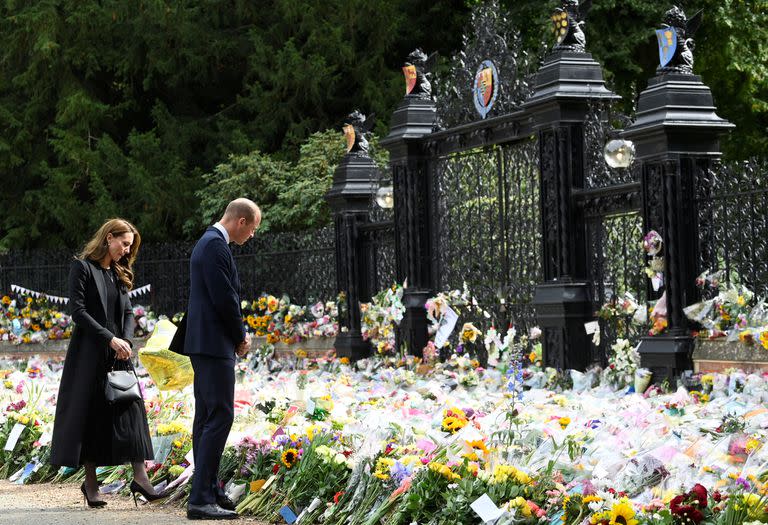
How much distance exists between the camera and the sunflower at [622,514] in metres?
4.57

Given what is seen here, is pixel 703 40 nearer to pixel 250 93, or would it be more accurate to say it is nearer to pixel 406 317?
pixel 250 93

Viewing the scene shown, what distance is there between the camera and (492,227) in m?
10.9

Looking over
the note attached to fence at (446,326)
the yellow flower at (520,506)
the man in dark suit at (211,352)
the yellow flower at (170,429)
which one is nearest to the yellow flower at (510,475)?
the yellow flower at (520,506)

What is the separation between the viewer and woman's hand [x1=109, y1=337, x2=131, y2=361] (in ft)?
23.8

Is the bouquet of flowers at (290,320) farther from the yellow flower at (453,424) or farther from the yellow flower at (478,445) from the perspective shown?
the yellow flower at (478,445)

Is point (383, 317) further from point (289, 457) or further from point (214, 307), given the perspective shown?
point (214, 307)

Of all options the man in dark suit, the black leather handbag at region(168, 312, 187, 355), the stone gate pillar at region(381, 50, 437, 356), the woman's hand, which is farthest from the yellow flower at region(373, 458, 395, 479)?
the stone gate pillar at region(381, 50, 437, 356)

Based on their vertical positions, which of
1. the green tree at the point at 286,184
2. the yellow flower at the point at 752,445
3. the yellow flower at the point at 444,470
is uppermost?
the green tree at the point at 286,184

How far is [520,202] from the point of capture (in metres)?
10.5

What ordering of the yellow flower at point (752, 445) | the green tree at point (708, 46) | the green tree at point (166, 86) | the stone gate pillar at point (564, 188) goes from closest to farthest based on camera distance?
1. the yellow flower at point (752, 445)
2. the stone gate pillar at point (564, 188)
3. the green tree at point (708, 46)
4. the green tree at point (166, 86)

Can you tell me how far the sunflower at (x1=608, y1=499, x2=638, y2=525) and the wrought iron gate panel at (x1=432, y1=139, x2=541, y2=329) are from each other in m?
5.83

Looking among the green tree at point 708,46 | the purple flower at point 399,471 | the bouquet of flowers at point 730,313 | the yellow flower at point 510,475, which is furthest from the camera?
the green tree at point 708,46

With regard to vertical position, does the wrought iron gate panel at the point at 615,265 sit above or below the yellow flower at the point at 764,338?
above

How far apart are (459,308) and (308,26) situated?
12449 millimetres
